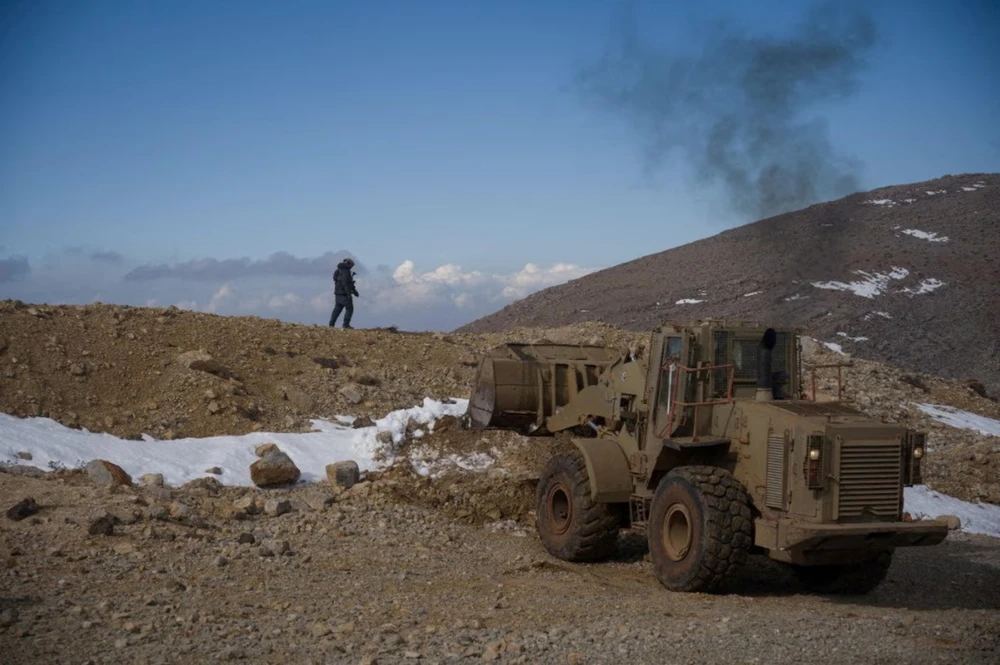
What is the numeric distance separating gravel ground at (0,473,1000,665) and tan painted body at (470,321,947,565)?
0.80 meters

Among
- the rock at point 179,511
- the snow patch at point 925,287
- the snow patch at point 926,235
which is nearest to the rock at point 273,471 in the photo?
the rock at point 179,511

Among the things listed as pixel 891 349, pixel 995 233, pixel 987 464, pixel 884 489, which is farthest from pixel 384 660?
pixel 995 233

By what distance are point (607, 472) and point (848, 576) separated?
8.86ft

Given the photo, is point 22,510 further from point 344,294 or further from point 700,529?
point 344,294

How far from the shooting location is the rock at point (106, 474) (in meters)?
12.6

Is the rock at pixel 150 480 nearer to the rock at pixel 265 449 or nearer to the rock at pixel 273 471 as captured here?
the rock at pixel 273 471

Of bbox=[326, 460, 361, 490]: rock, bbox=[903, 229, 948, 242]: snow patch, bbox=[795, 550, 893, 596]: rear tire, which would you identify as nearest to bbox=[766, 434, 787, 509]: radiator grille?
bbox=[795, 550, 893, 596]: rear tire

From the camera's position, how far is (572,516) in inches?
449

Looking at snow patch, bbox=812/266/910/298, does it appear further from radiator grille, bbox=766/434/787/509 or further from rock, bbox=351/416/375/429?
radiator grille, bbox=766/434/787/509

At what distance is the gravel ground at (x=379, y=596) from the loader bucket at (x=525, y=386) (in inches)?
55.0

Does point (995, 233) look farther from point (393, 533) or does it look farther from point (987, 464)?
point (393, 533)

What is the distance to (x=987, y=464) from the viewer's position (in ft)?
59.7

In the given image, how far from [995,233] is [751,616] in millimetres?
46985

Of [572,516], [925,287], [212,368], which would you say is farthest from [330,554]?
[925,287]
